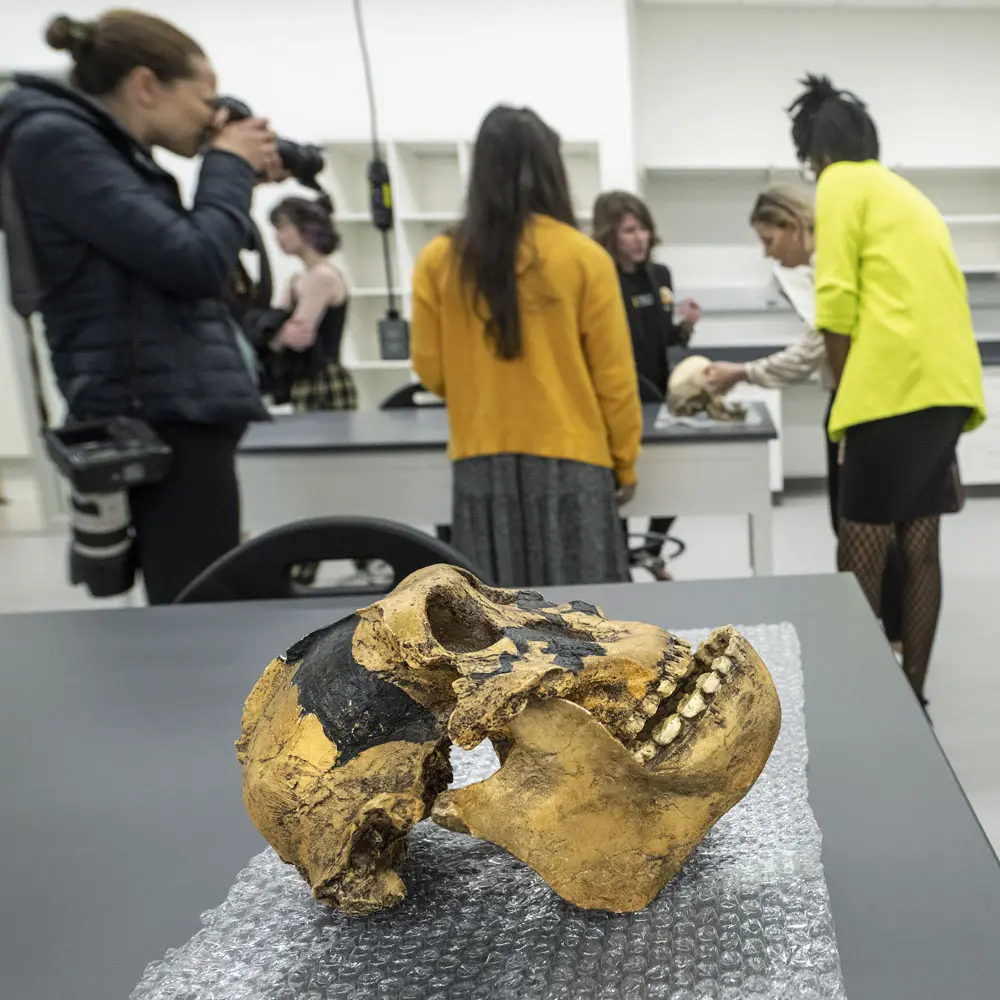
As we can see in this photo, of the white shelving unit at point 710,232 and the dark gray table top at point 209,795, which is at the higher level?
the white shelving unit at point 710,232

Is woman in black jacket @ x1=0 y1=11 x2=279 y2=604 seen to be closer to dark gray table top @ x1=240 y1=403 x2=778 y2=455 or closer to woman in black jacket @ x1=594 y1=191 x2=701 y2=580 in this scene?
dark gray table top @ x1=240 y1=403 x2=778 y2=455

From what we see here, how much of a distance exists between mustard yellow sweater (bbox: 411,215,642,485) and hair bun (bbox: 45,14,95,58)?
0.66 metres

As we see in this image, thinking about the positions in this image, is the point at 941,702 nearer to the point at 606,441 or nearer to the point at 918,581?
the point at 918,581

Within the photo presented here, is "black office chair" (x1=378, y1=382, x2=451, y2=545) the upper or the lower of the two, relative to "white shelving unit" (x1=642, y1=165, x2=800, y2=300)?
lower

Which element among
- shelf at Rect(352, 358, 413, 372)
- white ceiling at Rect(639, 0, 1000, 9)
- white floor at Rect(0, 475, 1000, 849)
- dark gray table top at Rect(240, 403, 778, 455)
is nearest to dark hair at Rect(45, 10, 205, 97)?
dark gray table top at Rect(240, 403, 778, 455)

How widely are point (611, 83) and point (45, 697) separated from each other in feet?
12.9

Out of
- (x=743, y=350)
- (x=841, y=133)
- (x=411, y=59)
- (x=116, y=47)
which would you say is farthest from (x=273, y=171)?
(x=743, y=350)

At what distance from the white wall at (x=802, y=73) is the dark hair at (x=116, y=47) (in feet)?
11.3

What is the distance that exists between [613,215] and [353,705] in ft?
8.05

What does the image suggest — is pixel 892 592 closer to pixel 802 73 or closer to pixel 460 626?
pixel 460 626

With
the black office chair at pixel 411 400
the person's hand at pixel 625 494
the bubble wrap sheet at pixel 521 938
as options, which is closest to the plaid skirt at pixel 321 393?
the black office chair at pixel 411 400

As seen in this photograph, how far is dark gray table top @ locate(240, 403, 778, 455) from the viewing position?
2320 mm

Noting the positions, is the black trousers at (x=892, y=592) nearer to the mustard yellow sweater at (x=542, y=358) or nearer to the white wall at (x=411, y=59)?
the mustard yellow sweater at (x=542, y=358)

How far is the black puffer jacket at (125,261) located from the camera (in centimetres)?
127
